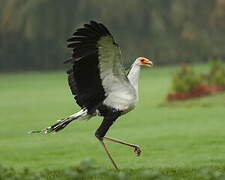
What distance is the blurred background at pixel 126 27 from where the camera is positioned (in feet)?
124

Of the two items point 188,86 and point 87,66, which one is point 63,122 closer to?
point 87,66

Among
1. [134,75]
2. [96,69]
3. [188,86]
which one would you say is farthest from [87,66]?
[188,86]

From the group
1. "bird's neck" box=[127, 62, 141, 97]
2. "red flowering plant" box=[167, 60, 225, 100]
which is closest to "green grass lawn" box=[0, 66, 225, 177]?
"red flowering plant" box=[167, 60, 225, 100]

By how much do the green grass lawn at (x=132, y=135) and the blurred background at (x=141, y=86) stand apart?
0.02 meters

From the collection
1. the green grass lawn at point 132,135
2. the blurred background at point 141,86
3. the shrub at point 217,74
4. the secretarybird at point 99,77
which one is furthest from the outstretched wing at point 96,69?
the shrub at point 217,74

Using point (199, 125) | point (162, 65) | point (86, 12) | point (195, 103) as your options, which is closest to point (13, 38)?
point (86, 12)

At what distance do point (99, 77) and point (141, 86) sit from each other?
62.1 feet

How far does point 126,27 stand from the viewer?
3847 centimetres

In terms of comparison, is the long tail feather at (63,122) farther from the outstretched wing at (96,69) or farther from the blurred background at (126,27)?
the blurred background at (126,27)

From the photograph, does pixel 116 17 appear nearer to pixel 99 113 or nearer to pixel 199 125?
pixel 199 125

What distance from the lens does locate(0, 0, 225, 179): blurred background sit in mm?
11227

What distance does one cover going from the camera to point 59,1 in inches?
1547

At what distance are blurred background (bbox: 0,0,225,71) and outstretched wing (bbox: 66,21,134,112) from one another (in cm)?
2976

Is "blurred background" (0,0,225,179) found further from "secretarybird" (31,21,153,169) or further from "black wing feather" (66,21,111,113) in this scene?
"black wing feather" (66,21,111,113)
